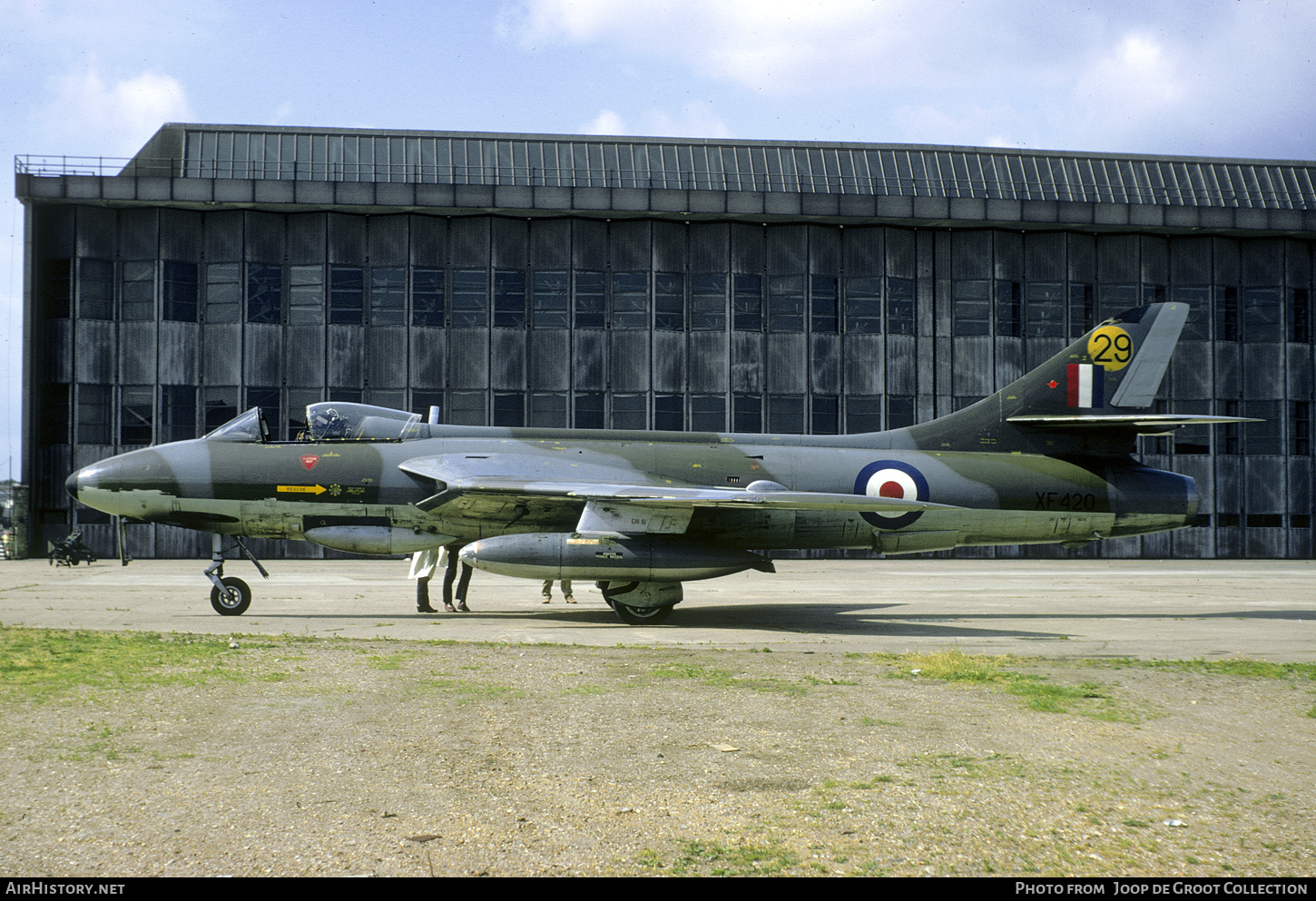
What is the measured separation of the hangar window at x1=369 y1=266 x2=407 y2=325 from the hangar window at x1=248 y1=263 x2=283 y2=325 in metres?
3.49

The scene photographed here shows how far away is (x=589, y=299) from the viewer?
38375 millimetres

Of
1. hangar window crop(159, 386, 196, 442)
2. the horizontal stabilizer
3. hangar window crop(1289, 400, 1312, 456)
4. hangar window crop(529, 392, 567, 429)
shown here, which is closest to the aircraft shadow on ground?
Answer: the horizontal stabilizer

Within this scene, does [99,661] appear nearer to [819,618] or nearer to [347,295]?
[819,618]

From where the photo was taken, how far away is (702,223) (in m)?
39.1

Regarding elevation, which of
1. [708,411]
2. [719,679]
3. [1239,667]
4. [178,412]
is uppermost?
[708,411]

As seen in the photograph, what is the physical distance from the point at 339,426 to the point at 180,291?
24.5 m

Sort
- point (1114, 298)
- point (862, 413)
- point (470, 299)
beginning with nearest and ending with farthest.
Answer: point (470, 299) → point (862, 413) → point (1114, 298)

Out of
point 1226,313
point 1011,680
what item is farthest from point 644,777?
point 1226,313

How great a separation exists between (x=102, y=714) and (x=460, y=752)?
302 centimetres

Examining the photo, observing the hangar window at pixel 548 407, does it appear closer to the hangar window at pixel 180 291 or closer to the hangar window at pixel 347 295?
the hangar window at pixel 347 295

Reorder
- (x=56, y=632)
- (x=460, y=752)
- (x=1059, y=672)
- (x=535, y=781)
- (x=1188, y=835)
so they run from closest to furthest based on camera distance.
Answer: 1. (x=1188, y=835)
2. (x=535, y=781)
3. (x=460, y=752)
4. (x=1059, y=672)
5. (x=56, y=632)
